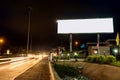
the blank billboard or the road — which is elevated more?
the blank billboard

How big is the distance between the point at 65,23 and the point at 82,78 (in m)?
20.0

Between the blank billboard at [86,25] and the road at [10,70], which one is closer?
the road at [10,70]

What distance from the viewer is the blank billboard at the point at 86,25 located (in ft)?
147

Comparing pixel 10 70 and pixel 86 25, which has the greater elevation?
pixel 86 25

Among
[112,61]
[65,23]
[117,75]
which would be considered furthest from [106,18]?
[117,75]

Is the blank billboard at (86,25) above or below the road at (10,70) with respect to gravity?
above

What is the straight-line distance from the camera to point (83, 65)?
1517 inches

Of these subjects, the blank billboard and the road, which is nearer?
the road

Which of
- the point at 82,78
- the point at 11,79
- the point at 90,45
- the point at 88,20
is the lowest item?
the point at 82,78

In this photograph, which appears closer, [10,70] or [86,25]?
[10,70]

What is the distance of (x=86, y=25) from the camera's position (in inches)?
1849

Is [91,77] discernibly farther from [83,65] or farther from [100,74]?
[83,65]

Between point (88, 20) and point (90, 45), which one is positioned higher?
point (88, 20)

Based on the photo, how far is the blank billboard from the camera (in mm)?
44719
